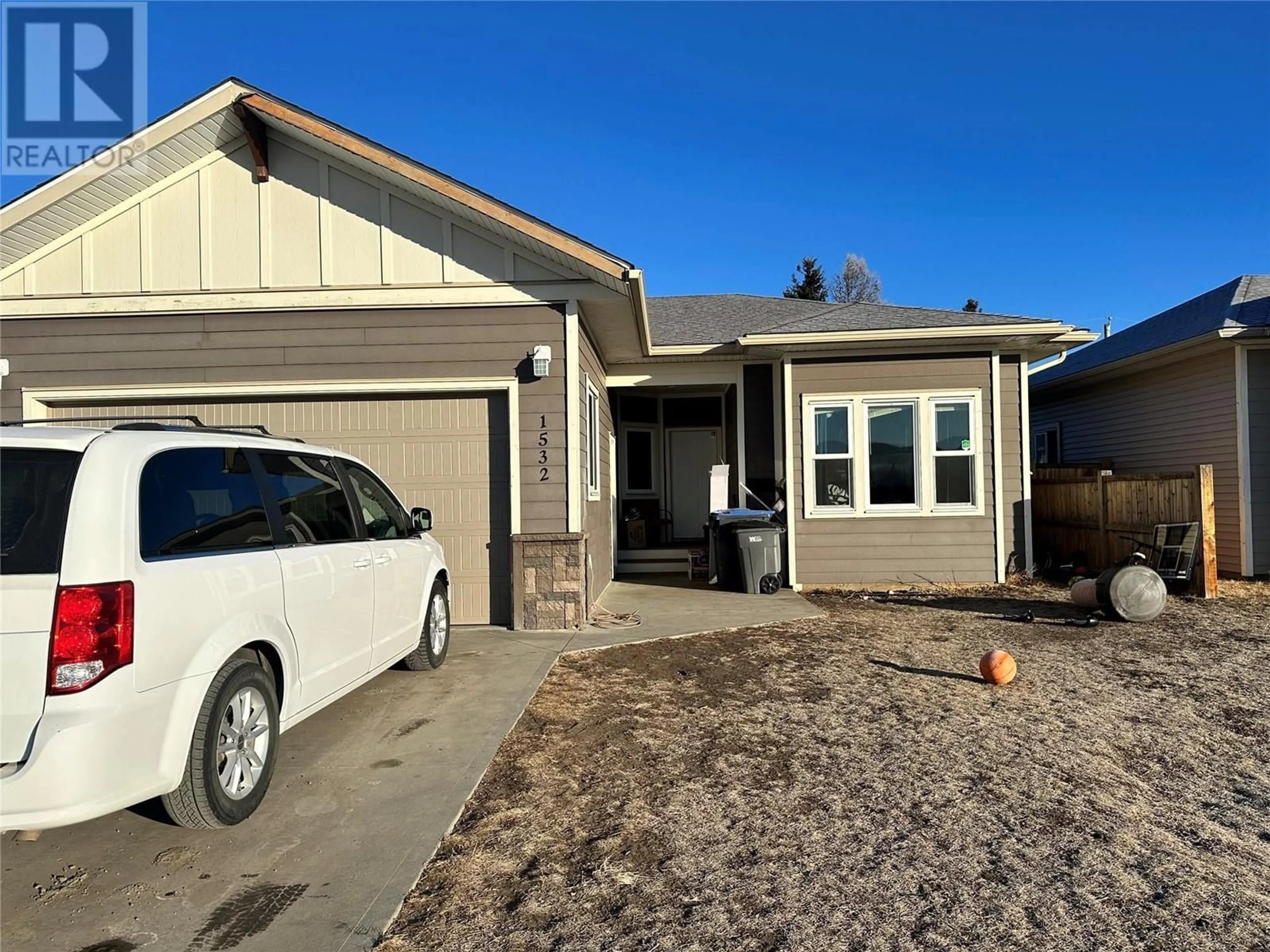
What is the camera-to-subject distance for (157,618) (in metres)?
2.72

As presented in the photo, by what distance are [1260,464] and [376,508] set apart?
1120 centimetres

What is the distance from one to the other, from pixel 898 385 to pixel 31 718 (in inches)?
378

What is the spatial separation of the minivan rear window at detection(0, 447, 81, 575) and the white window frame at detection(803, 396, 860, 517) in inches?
339

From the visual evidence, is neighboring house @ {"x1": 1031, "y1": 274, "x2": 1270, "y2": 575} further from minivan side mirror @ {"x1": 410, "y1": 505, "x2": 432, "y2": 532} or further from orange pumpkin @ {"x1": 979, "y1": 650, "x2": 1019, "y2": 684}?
minivan side mirror @ {"x1": 410, "y1": 505, "x2": 432, "y2": 532}

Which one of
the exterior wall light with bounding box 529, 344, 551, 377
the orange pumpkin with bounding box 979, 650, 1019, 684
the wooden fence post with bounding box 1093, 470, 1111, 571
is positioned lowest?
the orange pumpkin with bounding box 979, 650, 1019, 684

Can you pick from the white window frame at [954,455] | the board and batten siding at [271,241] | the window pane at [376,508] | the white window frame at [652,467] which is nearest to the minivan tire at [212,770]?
the window pane at [376,508]

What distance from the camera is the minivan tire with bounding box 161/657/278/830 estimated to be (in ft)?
9.66

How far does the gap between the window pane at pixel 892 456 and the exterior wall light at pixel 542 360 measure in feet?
16.3

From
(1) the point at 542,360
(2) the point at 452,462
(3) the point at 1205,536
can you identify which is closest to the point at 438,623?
(2) the point at 452,462

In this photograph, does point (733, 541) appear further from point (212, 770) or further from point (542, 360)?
point (212, 770)

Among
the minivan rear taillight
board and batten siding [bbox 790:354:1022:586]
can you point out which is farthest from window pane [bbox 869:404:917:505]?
the minivan rear taillight

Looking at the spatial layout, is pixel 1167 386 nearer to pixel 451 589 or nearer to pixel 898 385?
pixel 898 385

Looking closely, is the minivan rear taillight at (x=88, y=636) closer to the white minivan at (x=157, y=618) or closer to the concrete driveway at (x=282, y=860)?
the white minivan at (x=157, y=618)

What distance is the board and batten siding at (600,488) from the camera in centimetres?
788
